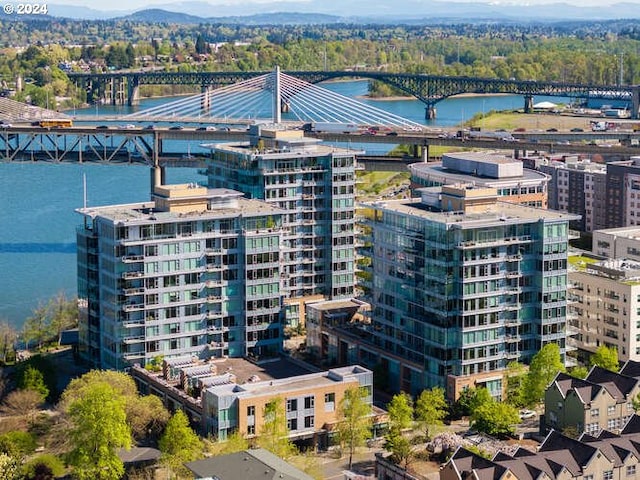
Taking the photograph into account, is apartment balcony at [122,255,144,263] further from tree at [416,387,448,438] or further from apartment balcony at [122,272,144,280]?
tree at [416,387,448,438]

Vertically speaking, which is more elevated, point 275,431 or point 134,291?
point 134,291

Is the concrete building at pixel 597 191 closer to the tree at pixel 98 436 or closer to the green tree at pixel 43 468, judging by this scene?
the tree at pixel 98 436

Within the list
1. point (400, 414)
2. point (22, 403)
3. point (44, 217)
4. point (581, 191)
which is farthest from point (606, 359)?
point (44, 217)

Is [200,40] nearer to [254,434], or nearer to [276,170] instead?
[276,170]

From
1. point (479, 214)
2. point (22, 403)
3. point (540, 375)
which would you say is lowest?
point (22, 403)

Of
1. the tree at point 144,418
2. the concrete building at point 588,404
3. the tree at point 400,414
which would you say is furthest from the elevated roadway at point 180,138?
the tree at point 400,414

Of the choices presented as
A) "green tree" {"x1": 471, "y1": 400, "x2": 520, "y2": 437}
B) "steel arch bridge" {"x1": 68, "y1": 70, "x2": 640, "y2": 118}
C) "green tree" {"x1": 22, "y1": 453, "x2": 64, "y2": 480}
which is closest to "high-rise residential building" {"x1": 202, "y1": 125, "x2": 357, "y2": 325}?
"green tree" {"x1": 471, "y1": 400, "x2": 520, "y2": 437}

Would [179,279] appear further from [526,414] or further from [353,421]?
[526,414]
